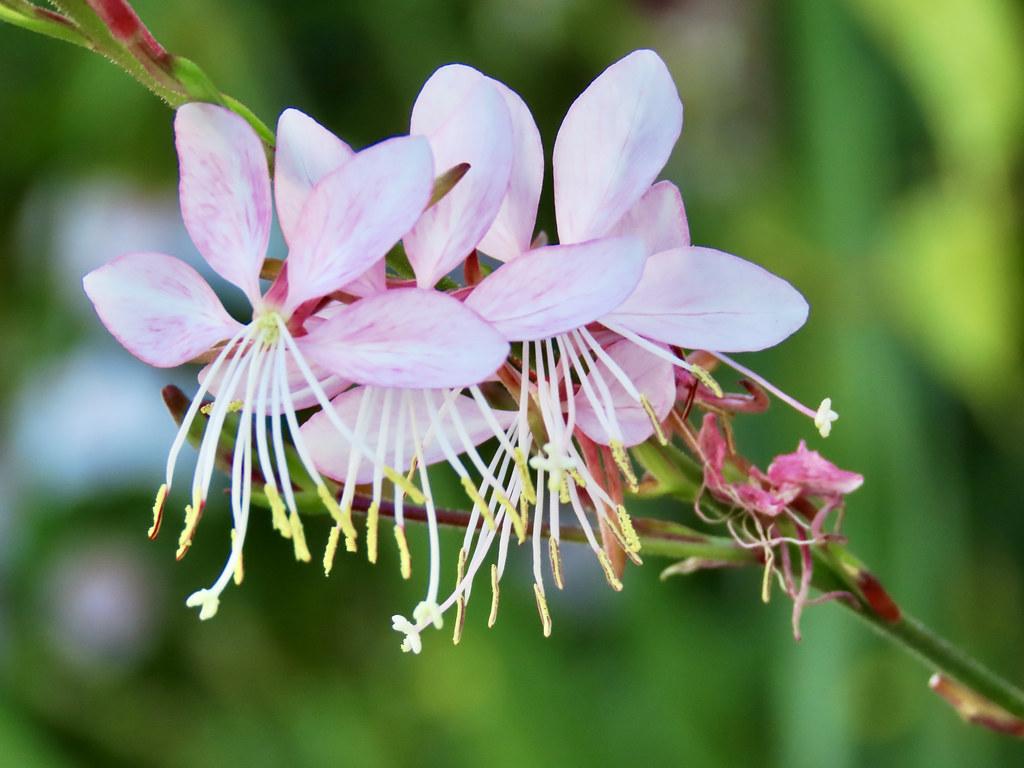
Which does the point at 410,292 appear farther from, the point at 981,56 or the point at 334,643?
the point at 334,643

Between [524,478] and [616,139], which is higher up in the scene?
[616,139]

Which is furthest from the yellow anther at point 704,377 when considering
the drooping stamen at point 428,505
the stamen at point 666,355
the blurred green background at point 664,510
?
the blurred green background at point 664,510

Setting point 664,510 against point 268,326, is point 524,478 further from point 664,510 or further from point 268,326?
point 664,510

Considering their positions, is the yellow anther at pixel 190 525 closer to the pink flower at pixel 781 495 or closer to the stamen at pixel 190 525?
the stamen at pixel 190 525

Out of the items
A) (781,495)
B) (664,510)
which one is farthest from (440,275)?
(664,510)

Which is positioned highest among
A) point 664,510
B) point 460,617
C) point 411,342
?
point 411,342

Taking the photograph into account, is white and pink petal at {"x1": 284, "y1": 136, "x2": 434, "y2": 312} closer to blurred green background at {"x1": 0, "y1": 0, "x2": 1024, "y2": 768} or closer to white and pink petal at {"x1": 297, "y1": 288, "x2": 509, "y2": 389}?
white and pink petal at {"x1": 297, "y1": 288, "x2": 509, "y2": 389}

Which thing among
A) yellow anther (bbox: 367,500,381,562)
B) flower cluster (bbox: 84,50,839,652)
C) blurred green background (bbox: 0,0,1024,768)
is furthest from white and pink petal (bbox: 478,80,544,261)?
blurred green background (bbox: 0,0,1024,768)

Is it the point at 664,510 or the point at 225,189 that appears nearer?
the point at 225,189

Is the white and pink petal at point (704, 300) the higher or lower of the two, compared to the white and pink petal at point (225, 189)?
lower
